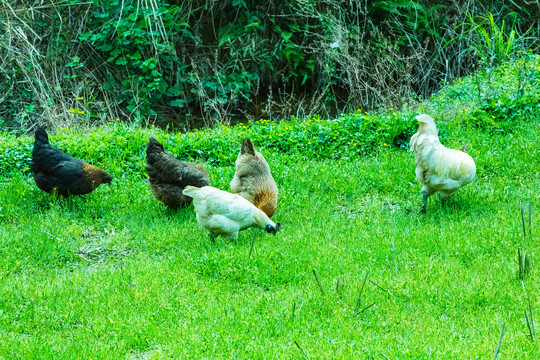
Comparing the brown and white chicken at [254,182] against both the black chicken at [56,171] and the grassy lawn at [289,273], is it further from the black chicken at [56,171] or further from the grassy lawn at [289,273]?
the black chicken at [56,171]

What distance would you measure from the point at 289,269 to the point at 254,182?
189cm

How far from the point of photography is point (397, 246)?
21.7 ft

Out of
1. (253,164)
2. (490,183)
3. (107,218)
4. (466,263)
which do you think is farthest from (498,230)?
(107,218)

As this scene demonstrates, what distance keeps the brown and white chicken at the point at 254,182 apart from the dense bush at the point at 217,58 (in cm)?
477

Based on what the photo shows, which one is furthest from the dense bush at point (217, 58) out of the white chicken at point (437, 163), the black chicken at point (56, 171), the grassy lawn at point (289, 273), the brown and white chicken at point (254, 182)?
the white chicken at point (437, 163)

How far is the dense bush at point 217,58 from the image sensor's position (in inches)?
514

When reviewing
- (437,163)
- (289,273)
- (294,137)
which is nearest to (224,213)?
(289,273)

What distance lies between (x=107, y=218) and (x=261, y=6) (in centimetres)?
775

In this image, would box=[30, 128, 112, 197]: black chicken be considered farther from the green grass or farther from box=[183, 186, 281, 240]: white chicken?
box=[183, 186, 281, 240]: white chicken

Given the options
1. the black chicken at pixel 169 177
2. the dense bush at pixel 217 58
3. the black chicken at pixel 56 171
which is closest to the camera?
the black chicken at pixel 169 177

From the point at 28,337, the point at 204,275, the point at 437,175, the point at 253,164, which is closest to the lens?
the point at 28,337

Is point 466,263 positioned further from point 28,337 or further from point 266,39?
point 266,39

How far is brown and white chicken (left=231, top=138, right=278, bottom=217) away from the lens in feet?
25.1

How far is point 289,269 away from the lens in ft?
20.2
